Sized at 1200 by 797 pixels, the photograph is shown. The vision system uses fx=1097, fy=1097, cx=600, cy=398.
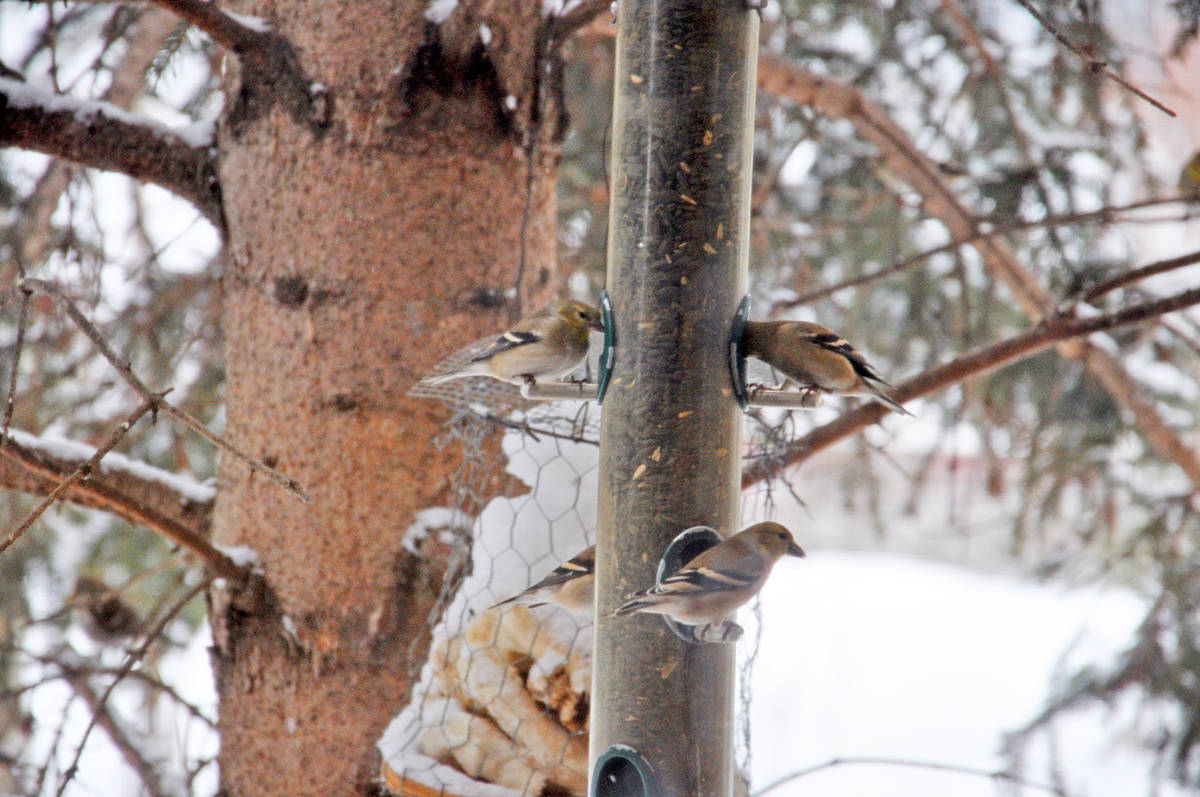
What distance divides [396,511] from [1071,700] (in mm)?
3329

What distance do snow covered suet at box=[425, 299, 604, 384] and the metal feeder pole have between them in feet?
0.44

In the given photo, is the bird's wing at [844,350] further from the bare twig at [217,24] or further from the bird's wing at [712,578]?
the bare twig at [217,24]

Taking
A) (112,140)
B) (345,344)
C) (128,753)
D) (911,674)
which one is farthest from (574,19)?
(911,674)

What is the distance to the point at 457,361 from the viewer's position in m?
2.13

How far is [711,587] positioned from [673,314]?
55 centimetres

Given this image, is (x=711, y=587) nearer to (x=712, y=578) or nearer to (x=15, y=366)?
(x=712, y=578)

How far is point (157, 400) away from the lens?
139cm

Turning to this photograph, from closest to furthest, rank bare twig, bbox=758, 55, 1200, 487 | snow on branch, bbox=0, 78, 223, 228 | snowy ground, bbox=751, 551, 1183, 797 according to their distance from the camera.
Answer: snow on branch, bbox=0, 78, 223, 228 < bare twig, bbox=758, 55, 1200, 487 < snowy ground, bbox=751, 551, 1183, 797

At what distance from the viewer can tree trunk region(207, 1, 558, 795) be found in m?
2.20

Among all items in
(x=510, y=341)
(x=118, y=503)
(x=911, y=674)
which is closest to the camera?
(x=118, y=503)

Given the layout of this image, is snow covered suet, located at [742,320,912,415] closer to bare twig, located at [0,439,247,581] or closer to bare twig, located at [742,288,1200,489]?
bare twig, located at [742,288,1200,489]

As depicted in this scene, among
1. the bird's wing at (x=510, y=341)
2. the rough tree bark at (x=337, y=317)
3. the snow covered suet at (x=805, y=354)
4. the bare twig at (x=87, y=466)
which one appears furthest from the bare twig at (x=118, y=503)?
the snow covered suet at (x=805, y=354)

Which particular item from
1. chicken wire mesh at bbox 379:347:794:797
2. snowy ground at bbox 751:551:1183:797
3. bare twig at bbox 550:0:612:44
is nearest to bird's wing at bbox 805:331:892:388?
chicken wire mesh at bbox 379:347:794:797

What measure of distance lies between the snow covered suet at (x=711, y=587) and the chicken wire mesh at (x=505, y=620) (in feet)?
0.82
